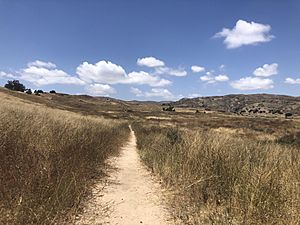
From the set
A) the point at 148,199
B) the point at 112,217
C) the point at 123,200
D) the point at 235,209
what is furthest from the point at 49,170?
the point at 235,209

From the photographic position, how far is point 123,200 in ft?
25.0

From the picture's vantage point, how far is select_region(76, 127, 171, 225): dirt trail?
20.3ft

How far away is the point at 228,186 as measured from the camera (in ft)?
23.1

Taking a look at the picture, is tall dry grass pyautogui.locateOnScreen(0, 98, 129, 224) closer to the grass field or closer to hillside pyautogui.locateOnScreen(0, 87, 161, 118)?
the grass field

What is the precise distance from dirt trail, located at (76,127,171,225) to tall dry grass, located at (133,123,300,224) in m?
0.41

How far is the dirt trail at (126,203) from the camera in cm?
618

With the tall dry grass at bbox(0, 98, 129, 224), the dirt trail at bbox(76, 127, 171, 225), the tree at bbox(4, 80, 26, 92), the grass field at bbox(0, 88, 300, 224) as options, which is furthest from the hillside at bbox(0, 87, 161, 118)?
the grass field at bbox(0, 88, 300, 224)

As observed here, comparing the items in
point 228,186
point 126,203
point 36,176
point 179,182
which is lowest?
point 126,203

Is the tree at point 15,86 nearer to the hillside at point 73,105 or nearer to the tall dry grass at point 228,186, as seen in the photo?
the hillside at point 73,105

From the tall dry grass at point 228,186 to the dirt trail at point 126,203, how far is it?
1.34 feet

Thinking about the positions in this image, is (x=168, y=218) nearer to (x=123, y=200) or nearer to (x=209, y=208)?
(x=209, y=208)

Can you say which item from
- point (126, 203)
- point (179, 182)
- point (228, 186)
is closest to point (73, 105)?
point (179, 182)

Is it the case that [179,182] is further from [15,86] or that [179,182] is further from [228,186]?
[15,86]

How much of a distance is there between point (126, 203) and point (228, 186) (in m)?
2.13
